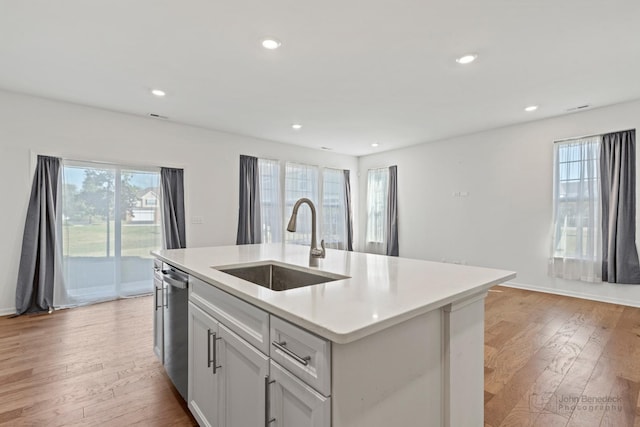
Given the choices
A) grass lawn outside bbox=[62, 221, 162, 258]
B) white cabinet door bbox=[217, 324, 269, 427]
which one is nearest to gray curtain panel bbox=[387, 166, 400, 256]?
grass lawn outside bbox=[62, 221, 162, 258]

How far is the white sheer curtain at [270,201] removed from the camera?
5.73 meters

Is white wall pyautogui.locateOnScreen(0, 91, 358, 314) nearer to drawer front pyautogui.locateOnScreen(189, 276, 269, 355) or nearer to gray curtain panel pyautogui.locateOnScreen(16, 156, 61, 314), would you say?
gray curtain panel pyautogui.locateOnScreen(16, 156, 61, 314)

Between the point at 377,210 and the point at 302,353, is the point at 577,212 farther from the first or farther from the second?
the point at 302,353

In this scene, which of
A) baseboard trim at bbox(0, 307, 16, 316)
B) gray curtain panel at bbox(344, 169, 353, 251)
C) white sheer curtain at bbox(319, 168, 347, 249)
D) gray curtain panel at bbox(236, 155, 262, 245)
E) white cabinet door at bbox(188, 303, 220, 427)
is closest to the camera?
white cabinet door at bbox(188, 303, 220, 427)

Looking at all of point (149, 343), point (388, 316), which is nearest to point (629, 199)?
point (388, 316)

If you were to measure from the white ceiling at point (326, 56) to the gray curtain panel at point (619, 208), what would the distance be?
0.62m

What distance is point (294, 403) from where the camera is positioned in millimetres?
984

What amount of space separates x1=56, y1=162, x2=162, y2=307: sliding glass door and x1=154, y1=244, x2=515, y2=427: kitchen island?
3339 millimetres

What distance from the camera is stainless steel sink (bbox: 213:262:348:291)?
1.81 meters

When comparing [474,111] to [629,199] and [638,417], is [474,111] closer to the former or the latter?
[629,199]

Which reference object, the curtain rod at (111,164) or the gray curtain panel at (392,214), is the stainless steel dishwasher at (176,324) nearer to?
the curtain rod at (111,164)

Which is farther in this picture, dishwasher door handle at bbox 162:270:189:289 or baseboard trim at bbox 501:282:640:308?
baseboard trim at bbox 501:282:640:308

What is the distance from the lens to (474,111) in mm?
4230

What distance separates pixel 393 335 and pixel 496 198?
4953 millimetres
